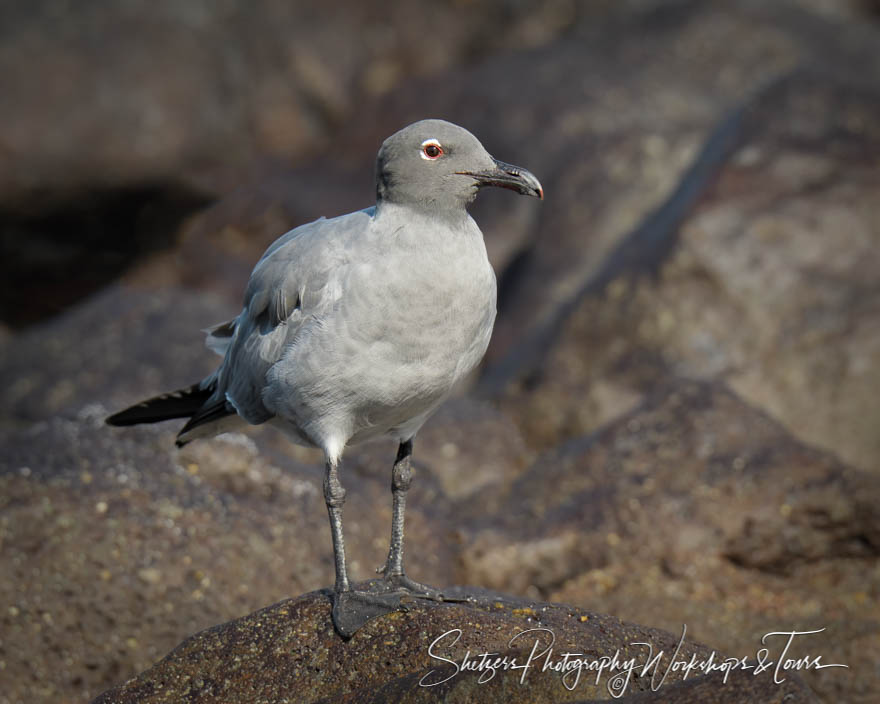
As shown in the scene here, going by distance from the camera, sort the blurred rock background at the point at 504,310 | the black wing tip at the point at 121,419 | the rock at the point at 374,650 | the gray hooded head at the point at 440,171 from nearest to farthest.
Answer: the rock at the point at 374,650
the gray hooded head at the point at 440,171
the black wing tip at the point at 121,419
the blurred rock background at the point at 504,310

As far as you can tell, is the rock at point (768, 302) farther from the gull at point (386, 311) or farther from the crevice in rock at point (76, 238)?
the crevice in rock at point (76, 238)

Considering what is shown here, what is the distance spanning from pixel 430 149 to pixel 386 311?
867 mm

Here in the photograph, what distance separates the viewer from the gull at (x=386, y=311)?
5.33m

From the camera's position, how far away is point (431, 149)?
551cm

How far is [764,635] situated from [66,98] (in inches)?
494

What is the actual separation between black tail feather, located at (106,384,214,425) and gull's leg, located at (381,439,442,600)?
1303 mm

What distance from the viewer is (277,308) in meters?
5.84

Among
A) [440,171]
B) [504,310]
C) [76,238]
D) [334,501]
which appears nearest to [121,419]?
[334,501]

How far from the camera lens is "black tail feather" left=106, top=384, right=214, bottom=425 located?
654 cm

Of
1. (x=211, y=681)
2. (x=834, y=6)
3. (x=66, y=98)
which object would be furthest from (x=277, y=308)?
(x=834, y=6)

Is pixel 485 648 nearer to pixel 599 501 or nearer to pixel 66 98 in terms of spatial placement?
pixel 599 501

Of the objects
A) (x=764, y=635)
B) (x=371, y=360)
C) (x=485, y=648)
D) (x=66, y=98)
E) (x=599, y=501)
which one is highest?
(x=66, y=98)

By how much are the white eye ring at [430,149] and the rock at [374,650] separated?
87.0 inches

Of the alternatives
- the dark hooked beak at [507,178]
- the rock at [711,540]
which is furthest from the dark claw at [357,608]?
the rock at [711,540]
